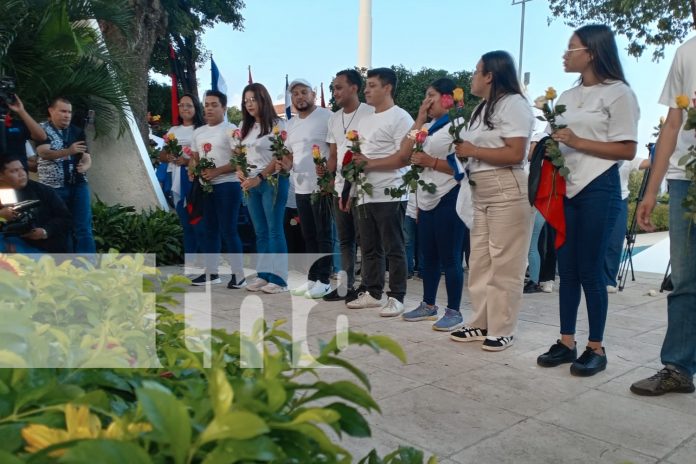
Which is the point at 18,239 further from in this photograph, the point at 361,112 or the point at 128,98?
the point at 128,98

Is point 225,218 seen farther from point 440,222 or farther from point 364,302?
point 440,222

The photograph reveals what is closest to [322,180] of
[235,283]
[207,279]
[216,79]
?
[235,283]

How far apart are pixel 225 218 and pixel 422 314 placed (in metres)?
2.59

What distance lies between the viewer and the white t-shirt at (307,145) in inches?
242

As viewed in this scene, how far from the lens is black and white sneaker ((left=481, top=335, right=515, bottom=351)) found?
420cm

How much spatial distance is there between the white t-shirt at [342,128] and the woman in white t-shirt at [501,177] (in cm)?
149

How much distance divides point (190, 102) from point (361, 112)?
2.78 m

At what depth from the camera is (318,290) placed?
6188mm

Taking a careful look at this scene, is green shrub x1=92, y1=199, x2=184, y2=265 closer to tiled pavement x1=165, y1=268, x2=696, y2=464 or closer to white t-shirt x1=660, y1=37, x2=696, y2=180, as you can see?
tiled pavement x1=165, y1=268, x2=696, y2=464

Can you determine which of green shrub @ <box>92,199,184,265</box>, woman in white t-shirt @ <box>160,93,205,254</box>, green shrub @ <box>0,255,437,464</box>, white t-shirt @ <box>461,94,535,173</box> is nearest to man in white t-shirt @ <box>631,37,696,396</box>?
white t-shirt @ <box>461,94,535,173</box>

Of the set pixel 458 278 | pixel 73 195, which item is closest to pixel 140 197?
pixel 73 195

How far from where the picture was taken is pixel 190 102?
755 centimetres

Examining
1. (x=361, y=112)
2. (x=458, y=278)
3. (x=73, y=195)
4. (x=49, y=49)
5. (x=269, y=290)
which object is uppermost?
(x=49, y=49)

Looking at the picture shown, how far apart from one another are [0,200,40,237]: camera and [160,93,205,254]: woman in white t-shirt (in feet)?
8.19
